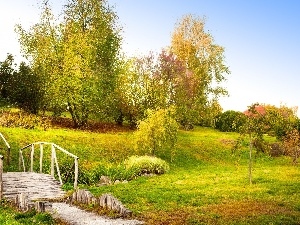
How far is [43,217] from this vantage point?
1520cm

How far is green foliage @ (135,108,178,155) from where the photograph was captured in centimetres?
3488

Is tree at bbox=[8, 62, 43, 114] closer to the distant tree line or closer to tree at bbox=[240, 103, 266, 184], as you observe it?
the distant tree line

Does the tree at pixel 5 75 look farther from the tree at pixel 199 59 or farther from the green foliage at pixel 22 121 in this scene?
the tree at pixel 199 59

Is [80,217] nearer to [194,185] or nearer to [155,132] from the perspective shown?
[194,185]

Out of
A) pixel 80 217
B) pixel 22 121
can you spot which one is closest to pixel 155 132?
pixel 22 121

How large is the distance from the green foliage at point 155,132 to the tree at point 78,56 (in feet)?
39.4

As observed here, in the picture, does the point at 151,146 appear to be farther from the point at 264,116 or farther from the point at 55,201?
the point at 55,201

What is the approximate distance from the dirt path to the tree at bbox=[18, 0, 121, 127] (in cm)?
2819

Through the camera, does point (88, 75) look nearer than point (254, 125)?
No

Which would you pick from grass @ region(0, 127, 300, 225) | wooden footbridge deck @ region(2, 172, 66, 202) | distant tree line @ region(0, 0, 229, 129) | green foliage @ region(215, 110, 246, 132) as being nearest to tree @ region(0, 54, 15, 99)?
distant tree line @ region(0, 0, 229, 129)

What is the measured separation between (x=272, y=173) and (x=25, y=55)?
32.2 metres

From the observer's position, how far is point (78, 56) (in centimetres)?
4644

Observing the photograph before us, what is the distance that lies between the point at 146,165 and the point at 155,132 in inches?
165

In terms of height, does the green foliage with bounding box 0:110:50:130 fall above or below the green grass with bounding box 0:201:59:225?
above
